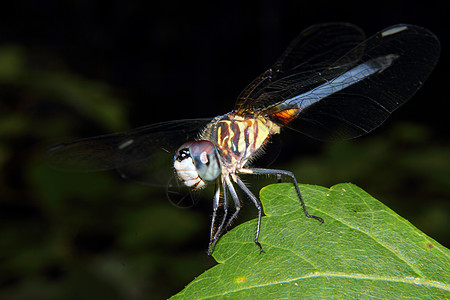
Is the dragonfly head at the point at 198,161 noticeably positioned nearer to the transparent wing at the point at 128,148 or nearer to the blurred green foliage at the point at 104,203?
the transparent wing at the point at 128,148

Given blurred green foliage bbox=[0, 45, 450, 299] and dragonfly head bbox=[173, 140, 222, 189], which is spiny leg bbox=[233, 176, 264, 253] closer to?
dragonfly head bbox=[173, 140, 222, 189]

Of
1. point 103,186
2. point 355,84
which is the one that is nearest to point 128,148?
point 103,186

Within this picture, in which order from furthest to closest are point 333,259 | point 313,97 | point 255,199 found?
point 313,97 < point 255,199 < point 333,259

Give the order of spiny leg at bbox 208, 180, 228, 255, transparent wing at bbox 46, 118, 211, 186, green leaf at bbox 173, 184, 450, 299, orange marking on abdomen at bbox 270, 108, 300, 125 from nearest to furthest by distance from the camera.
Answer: green leaf at bbox 173, 184, 450, 299
spiny leg at bbox 208, 180, 228, 255
orange marking on abdomen at bbox 270, 108, 300, 125
transparent wing at bbox 46, 118, 211, 186

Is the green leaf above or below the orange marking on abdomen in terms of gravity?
below

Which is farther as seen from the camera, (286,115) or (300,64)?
(286,115)

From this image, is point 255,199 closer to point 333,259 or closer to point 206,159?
point 206,159

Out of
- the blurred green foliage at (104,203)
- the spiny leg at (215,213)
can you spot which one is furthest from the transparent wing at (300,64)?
the blurred green foliage at (104,203)

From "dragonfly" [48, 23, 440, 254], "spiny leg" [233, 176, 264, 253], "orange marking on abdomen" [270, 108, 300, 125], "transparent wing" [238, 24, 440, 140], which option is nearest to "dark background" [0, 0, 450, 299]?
"spiny leg" [233, 176, 264, 253]
